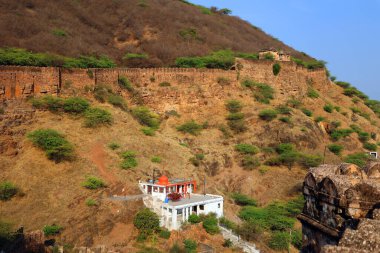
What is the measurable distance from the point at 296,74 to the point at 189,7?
17020mm

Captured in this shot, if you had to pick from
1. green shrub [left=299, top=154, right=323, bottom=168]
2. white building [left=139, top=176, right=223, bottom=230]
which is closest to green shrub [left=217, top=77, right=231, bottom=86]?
green shrub [left=299, top=154, right=323, bottom=168]

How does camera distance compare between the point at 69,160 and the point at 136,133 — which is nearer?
the point at 69,160

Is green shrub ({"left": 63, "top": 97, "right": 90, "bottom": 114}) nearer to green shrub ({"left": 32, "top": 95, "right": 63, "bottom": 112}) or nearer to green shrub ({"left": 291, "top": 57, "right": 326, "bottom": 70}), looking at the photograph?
green shrub ({"left": 32, "top": 95, "right": 63, "bottom": 112})

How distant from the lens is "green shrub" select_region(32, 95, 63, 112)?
21.4 metres

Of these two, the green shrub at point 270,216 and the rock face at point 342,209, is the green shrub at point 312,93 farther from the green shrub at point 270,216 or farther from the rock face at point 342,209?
the rock face at point 342,209

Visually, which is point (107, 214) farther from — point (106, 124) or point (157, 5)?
point (157, 5)

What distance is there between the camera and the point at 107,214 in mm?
16812

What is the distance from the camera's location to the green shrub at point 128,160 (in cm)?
1967

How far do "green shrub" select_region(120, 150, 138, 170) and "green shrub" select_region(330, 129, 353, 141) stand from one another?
14.1 meters

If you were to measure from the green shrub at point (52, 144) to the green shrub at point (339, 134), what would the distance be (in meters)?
16.8

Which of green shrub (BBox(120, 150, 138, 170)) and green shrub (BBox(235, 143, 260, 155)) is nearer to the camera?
green shrub (BBox(120, 150, 138, 170))

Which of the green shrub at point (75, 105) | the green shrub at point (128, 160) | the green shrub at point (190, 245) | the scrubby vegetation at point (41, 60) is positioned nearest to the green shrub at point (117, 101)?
the green shrub at point (75, 105)

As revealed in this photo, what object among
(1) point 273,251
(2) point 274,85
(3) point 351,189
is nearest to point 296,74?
(2) point 274,85

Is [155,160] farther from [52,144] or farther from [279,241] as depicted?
[279,241]
